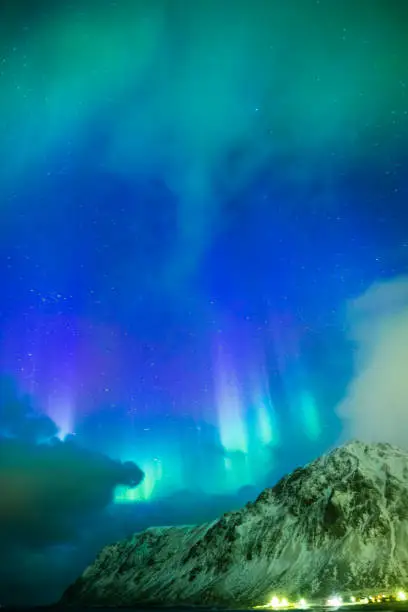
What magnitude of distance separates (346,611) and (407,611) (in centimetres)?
3082

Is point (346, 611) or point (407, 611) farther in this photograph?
point (346, 611)

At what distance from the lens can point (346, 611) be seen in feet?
584

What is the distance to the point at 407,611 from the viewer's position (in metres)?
152
